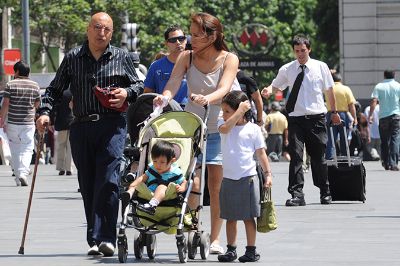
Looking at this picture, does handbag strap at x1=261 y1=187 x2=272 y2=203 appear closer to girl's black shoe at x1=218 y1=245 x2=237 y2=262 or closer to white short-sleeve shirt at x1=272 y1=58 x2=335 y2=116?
girl's black shoe at x1=218 y1=245 x2=237 y2=262

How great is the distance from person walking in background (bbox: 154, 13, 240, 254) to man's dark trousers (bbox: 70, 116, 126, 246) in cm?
62

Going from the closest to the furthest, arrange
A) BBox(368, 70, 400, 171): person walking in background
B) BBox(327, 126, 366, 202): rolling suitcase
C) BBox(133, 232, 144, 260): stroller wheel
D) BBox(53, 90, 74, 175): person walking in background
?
1. BBox(133, 232, 144, 260): stroller wheel
2. BBox(327, 126, 366, 202): rolling suitcase
3. BBox(53, 90, 74, 175): person walking in background
4. BBox(368, 70, 400, 171): person walking in background

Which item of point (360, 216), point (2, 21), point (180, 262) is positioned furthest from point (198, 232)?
point (2, 21)

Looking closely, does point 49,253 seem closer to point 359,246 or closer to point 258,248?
point 258,248

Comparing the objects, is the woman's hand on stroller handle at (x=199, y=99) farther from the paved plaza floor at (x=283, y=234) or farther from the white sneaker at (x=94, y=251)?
the white sneaker at (x=94, y=251)

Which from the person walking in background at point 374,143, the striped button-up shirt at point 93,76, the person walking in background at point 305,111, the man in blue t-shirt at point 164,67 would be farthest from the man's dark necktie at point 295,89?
the person walking in background at point 374,143

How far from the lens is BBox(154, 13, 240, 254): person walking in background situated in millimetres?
11953

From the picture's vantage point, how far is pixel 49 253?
1235cm

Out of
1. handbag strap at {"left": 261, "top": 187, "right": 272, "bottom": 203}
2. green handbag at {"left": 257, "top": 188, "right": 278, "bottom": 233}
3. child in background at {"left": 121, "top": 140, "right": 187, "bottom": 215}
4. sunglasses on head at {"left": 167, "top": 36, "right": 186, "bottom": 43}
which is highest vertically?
sunglasses on head at {"left": 167, "top": 36, "right": 186, "bottom": 43}

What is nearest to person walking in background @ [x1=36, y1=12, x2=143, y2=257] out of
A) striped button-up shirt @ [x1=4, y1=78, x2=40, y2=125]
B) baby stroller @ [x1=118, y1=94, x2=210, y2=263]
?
baby stroller @ [x1=118, y1=94, x2=210, y2=263]

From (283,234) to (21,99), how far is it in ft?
32.7

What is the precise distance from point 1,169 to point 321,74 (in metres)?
14.8

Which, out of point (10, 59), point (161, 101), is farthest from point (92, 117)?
point (10, 59)

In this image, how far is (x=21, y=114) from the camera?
2344 centimetres
